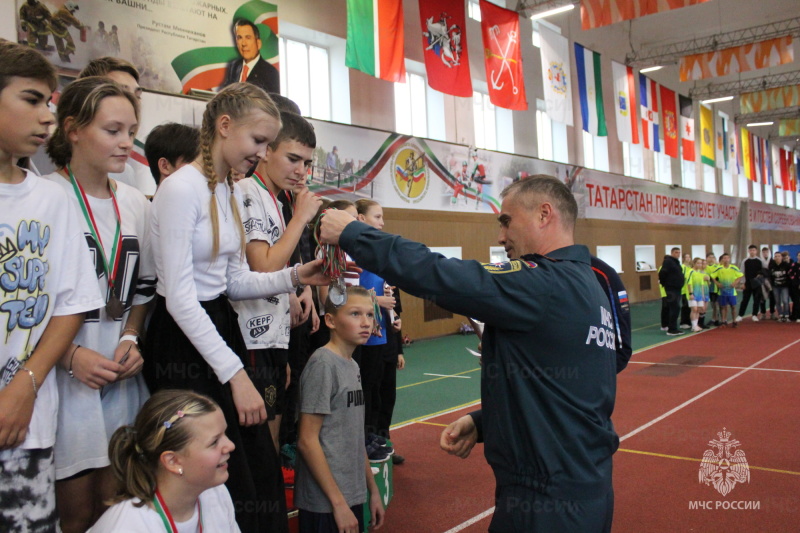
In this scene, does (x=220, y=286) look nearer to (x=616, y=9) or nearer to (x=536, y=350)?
(x=536, y=350)

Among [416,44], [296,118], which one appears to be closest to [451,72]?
[416,44]

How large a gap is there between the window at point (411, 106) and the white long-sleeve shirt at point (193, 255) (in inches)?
473

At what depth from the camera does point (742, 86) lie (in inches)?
1026

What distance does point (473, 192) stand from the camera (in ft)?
50.5

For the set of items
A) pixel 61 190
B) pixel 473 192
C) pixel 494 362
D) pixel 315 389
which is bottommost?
pixel 315 389

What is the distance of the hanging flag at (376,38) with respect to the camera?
9.65 meters

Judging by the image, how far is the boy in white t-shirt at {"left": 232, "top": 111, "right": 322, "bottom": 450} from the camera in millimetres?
2342

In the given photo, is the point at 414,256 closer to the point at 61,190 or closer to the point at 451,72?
the point at 61,190

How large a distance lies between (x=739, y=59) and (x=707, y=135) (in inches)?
203

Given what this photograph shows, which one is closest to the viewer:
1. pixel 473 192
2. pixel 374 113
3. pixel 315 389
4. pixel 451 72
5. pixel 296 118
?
pixel 296 118

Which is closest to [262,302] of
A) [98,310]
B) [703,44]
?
[98,310]

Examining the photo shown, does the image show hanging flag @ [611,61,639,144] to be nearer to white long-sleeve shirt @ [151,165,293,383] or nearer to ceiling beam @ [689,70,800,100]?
ceiling beam @ [689,70,800,100]

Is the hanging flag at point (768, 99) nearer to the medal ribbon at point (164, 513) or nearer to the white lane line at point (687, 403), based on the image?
the white lane line at point (687, 403)

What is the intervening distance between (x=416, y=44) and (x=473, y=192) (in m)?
3.83
